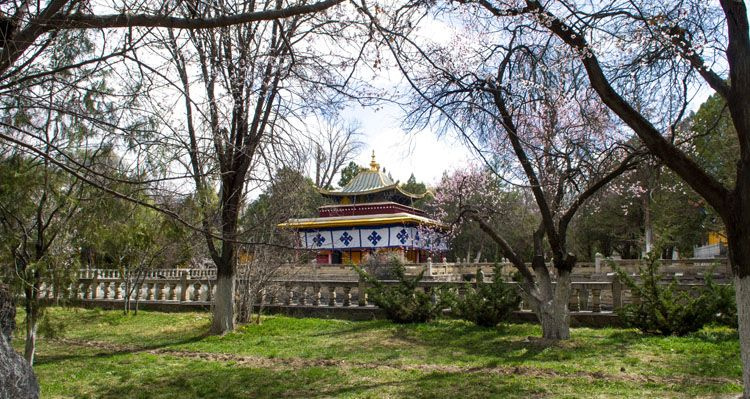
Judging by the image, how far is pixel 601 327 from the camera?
41.9ft

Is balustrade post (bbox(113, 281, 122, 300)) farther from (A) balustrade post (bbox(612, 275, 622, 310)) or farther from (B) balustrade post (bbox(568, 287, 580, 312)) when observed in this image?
(A) balustrade post (bbox(612, 275, 622, 310))

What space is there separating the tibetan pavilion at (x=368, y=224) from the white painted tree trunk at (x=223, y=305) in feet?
81.0

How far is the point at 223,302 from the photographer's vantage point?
12328mm

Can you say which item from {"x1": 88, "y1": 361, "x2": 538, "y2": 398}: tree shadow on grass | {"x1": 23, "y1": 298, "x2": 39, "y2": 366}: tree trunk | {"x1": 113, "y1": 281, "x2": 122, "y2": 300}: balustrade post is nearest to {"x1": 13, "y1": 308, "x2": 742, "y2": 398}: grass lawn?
{"x1": 88, "y1": 361, "x2": 538, "y2": 398}: tree shadow on grass

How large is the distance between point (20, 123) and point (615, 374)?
311 inches

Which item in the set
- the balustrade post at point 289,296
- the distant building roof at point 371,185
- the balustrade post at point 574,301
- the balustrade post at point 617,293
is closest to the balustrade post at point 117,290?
the balustrade post at point 289,296

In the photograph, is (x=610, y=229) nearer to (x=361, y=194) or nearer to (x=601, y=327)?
(x=361, y=194)

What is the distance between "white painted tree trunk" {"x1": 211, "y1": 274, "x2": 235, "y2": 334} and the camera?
12.3 meters

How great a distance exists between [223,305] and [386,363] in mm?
4587

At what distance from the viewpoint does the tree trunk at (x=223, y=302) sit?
12.3 m

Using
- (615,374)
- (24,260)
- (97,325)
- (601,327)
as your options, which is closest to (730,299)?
(601,327)

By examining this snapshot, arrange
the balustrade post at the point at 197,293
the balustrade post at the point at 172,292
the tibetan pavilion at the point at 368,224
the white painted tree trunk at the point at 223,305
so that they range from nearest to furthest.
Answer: the white painted tree trunk at the point at 223,305 → the balustrade post at the point at 197,293 → the balustrade post at the point at 172,292 → the tibetan pavilion at the point at 368,224

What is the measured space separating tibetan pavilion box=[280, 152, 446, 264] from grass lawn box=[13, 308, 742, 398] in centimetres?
2460

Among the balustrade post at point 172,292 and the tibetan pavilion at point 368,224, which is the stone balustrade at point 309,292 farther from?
the tibetan pavilion at point 368,224
